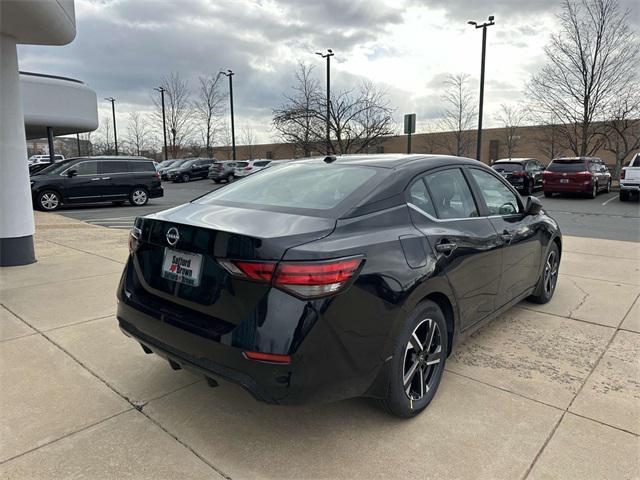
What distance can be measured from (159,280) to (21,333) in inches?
85.3

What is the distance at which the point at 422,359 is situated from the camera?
9.12 ft

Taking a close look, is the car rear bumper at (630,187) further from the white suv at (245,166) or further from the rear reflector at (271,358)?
the white suv at (245,166)

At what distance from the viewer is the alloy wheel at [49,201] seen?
14.6 m

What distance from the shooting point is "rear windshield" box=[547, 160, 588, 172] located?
17.9 meters

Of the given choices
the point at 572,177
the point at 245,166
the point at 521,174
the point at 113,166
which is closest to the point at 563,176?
the point at 572,177

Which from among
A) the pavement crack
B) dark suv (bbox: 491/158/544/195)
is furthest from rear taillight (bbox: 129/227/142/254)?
dark suv (bbox: 491/158/544/195)

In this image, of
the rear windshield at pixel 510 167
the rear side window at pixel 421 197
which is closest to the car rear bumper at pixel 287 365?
the rear side window at pixel 421 197

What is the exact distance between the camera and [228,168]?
31781 millimetres

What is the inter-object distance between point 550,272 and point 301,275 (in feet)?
12.4

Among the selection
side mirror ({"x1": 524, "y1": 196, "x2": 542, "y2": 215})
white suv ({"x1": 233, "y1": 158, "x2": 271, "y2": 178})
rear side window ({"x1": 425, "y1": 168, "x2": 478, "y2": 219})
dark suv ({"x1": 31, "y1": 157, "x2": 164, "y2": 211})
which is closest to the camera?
rear side window ({"x1": 425, "y1": 168, "x2": 478, "y2": 219})

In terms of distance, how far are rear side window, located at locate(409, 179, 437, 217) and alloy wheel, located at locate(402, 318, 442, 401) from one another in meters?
0.71

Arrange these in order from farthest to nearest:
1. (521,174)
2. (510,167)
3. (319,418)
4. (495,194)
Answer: (510,167)
(521,174)
(495,194)
(319,418)

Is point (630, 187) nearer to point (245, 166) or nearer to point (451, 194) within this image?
point (451, 194)

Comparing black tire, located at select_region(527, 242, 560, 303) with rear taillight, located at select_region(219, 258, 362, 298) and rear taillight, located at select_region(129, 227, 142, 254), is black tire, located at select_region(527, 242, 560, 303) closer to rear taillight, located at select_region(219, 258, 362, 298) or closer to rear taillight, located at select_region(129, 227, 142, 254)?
rear taillight, located at select_region(219, 258, 362, 298)
